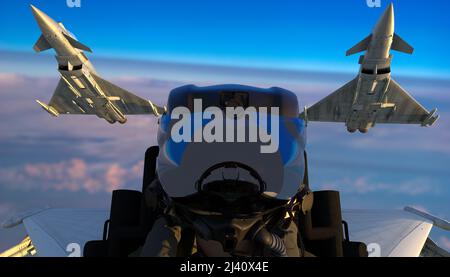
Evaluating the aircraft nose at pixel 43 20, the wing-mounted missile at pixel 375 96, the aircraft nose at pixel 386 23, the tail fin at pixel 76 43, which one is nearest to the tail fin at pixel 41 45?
the tail fin at pixel 76 43

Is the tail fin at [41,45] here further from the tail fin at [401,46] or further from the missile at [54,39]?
the tail fin at [401,46]

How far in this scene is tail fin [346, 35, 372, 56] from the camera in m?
33.8

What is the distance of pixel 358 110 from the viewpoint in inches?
1485

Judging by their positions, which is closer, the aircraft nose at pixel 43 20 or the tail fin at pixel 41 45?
the aircraft nose at pixel 43 20

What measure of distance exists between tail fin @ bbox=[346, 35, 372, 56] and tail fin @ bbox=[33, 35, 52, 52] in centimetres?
2604

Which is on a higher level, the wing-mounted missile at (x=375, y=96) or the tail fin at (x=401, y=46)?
the tail fin at (x=401, y=46)

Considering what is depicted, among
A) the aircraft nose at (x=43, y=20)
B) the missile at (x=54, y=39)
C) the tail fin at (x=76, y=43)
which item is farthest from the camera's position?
the tail fin at (x=76, y=43)

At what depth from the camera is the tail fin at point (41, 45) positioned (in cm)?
3388

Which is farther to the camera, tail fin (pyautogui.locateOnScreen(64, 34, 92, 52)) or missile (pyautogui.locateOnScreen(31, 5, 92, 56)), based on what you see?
tail fin (pyautogui.locateOnScreen(64, 34, 92, 52))

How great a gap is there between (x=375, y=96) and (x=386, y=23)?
26.9ft

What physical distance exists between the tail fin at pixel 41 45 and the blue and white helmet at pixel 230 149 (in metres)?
34.4

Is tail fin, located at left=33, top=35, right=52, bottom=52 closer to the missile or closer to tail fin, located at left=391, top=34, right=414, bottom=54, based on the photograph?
the missile

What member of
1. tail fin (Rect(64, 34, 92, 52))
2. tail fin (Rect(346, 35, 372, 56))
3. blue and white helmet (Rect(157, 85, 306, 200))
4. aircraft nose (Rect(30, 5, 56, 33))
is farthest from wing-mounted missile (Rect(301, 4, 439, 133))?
blue and white helmet (Rect(157, 85, 306, 200))
